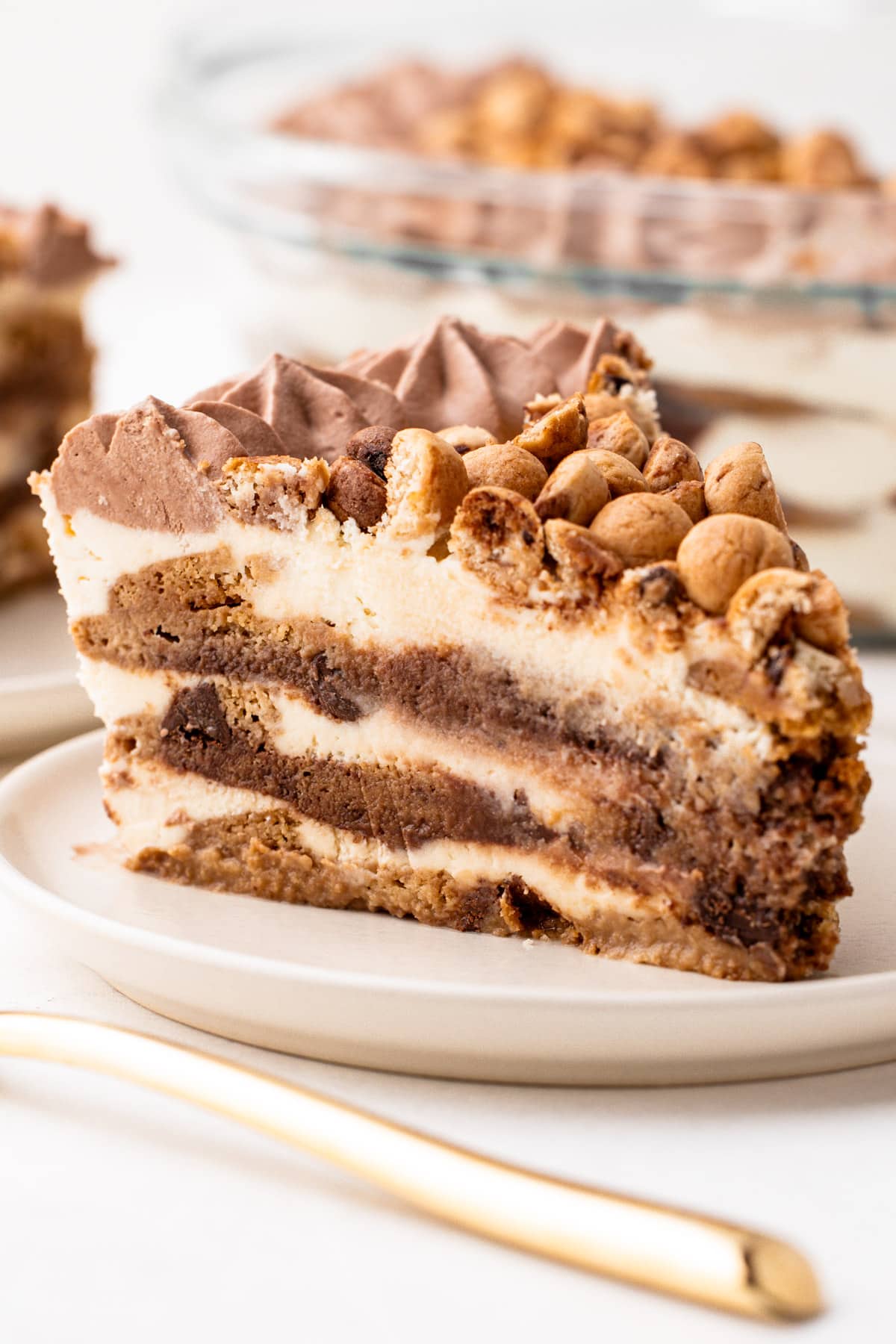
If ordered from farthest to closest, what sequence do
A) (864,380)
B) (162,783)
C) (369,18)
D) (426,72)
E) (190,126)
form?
(369,18) < (426,72) < (190,126) < (864,380) < (162,783)

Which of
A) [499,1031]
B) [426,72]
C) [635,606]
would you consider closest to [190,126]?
[426,72]

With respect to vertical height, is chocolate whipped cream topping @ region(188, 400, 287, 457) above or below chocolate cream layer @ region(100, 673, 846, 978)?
above

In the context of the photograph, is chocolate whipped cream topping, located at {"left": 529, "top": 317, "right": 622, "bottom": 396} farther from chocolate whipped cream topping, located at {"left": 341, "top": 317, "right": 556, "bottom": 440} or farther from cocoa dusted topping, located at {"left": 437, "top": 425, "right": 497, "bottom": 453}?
cocoa dusted topping, located at {"left": 437, "top": 425, "right": 497, "bottom": 453}

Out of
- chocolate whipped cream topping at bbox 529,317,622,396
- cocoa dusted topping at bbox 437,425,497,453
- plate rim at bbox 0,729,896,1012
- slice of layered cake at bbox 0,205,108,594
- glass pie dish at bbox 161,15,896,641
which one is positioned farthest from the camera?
slice of layered cake at bbox 0,205,108,594

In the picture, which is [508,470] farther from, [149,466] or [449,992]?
[449,992]

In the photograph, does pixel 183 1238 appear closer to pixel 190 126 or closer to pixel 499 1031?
pixel 499 1031

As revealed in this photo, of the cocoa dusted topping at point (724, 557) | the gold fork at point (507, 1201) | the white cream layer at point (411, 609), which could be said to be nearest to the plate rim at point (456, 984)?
the gold fork at point (507, 1201)

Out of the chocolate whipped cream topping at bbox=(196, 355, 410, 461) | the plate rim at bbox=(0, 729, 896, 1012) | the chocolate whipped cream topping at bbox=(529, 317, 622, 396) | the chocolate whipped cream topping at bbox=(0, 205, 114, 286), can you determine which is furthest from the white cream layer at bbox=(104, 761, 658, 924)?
the chocolate whipped cream topping at bbox=(0, 205, 114, 286)
